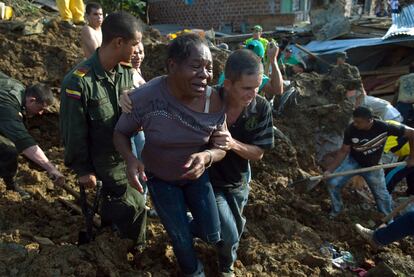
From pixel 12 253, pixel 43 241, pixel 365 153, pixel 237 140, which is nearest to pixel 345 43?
pixel 365 153

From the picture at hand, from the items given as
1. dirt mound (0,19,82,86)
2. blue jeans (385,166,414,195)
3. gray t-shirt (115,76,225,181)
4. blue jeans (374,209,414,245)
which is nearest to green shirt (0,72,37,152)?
gray t-shirt (115,76,225,181)

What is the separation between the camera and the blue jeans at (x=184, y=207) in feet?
8.37

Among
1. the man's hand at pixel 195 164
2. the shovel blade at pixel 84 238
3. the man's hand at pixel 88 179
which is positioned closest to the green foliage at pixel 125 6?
→ the shovel blade at pixel 84 238

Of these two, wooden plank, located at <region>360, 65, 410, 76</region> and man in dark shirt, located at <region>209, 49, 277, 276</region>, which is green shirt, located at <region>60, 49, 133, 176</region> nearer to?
man in dark shirt, located at <region>209, 49, 277, 276</region>

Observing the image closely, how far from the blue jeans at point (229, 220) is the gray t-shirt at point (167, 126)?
47 cm

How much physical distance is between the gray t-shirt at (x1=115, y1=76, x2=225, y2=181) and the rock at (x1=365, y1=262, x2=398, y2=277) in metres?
2.03

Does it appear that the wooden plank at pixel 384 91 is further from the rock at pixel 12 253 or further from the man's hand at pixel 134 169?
the rock at pixel 12 253

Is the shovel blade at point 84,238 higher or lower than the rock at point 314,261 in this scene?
higher

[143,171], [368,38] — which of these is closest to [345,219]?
[143,171]

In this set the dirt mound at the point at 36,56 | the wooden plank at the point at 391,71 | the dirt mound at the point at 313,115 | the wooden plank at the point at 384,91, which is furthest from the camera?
the wooden plank at the point at 391,71

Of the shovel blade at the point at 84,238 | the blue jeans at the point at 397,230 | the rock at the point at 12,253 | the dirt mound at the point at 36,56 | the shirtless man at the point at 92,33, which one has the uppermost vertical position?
the shirtless man at the point at 92,33

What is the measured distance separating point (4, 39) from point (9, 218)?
388 cm

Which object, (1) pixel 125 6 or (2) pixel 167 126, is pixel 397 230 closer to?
(2) pixel 167 126

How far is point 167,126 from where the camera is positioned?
7.78ft
